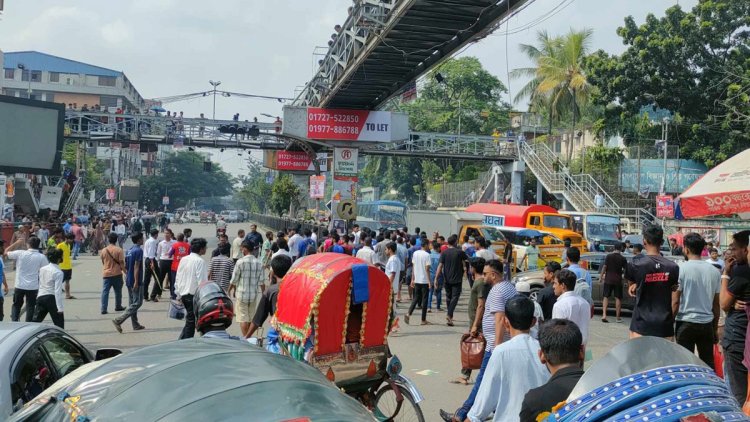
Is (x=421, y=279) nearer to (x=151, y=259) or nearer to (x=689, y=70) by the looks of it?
(x=151, y=259)

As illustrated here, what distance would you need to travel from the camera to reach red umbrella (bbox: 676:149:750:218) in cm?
687

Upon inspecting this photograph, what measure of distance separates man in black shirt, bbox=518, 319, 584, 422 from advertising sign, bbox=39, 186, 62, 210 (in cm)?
3896

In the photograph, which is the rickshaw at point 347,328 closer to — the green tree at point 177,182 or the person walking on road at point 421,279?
the person walking on road at point 421,279

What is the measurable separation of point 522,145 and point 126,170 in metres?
67.0

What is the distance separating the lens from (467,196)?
151ft

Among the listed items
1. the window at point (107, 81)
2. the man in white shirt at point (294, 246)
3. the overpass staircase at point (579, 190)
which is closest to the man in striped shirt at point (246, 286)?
the man in white shirt at point (294, 246)

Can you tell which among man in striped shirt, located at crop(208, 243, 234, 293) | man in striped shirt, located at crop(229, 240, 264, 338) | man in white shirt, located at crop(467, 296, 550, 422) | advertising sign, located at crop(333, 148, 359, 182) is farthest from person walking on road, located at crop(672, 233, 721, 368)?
advertising sign, located at crop(333, 148, 359, 182)

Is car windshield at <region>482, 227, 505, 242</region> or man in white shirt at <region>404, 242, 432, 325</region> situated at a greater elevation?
car windshield at <region>482, 227, 505, 242</region>

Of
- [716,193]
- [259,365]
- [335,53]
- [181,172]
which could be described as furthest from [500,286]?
[181,172]

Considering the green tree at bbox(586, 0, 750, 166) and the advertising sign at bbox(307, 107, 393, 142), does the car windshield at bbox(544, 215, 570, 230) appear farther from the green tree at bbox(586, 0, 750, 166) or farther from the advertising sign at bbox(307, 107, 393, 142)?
the green tree at bbox(586, 0, 750, 166)

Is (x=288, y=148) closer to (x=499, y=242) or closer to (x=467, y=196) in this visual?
(x=467, y=196)

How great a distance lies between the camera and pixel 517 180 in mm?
41750

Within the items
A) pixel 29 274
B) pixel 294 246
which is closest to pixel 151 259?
pixel 294 246

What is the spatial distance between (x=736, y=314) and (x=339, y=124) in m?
21.6
